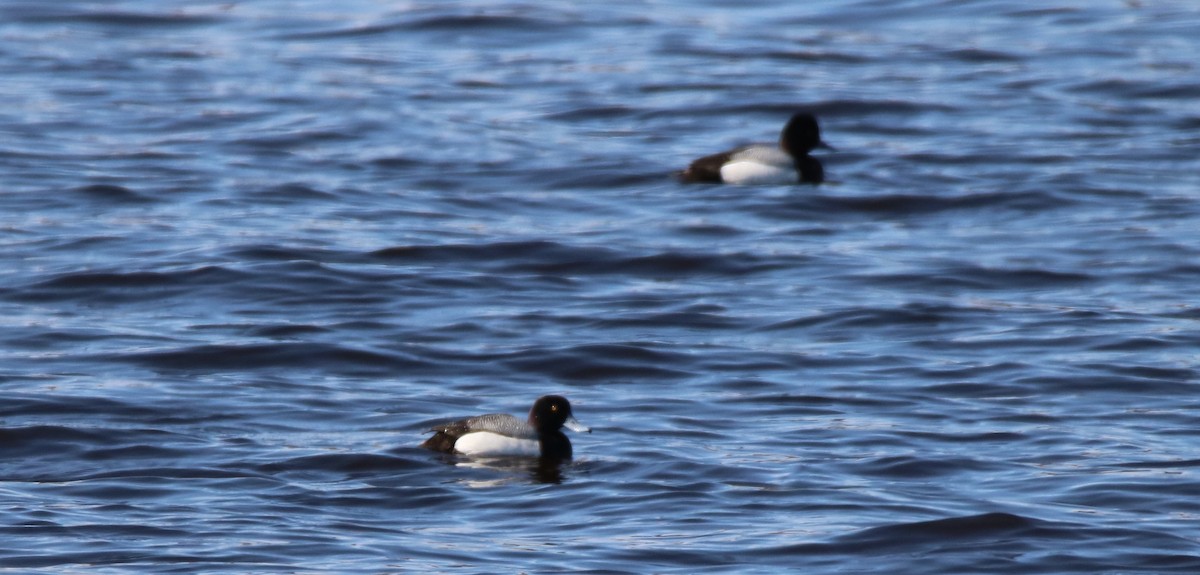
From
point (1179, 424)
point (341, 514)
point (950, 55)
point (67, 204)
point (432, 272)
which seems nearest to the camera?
point (341, 514)

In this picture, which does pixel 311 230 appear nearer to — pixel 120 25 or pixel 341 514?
pixel 341 514

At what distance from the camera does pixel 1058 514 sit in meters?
9.98

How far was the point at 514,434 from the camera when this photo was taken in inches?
440

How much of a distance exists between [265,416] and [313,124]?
11.2 metres

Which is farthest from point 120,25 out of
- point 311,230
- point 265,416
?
point 265,416

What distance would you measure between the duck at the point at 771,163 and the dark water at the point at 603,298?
0.26 meters

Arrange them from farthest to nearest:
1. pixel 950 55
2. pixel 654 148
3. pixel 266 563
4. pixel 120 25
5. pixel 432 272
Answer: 1. pixel 120 25
2. pixel 950 55
3. pixel 654 148
4. pixel 432 272
5. pixel 266 563

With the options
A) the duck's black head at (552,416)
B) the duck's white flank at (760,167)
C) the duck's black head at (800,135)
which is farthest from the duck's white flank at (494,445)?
the duck's black head at (800,135)

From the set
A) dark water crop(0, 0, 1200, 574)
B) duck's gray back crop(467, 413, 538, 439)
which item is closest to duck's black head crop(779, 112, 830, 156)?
dark water crop(0, 0, 1200, 574)

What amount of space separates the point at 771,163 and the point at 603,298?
17.1 ft

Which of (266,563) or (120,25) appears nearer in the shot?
(266,563)

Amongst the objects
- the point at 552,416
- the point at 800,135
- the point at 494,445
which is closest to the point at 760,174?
the point at 800,135

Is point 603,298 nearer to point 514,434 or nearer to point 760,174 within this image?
point 514,434

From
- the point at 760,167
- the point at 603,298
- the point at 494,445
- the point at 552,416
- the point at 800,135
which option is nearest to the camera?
the point at 494,445
